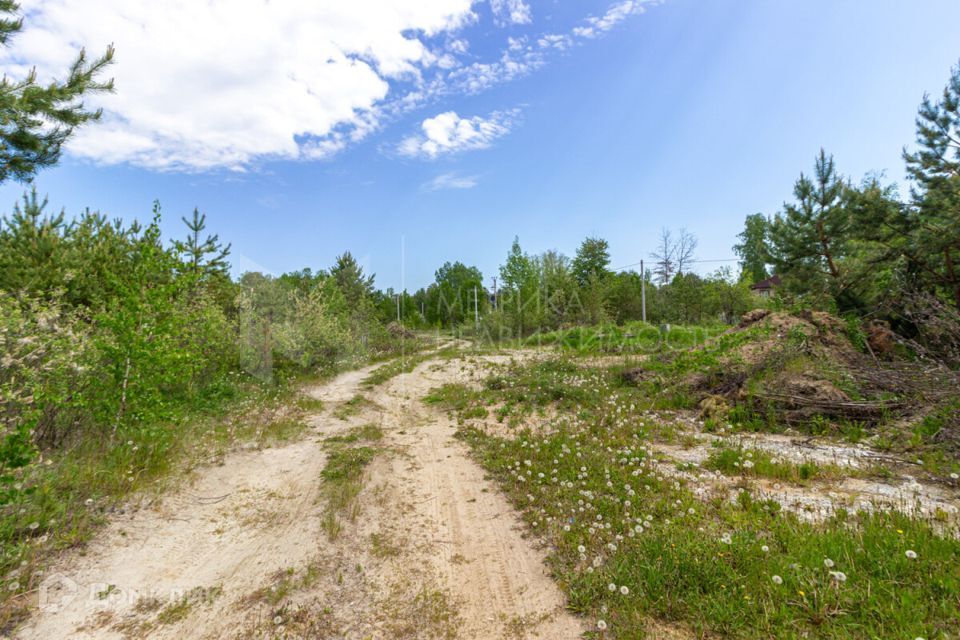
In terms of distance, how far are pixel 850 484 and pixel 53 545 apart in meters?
7.84

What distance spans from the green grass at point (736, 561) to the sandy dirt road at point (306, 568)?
404 millimetres

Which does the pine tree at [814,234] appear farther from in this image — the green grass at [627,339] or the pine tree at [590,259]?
the pine tree at [590,259]

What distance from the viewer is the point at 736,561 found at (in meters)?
2.91

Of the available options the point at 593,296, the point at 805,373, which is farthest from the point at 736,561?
the point at 593,296

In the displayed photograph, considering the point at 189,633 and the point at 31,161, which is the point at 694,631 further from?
the point at 31,161

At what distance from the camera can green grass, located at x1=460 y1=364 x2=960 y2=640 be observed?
237 centimetres

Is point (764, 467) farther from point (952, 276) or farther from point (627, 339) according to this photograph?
point (627, 339)

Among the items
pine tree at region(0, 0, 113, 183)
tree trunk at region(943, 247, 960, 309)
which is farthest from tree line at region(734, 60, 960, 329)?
pine tree at region(0, 0, 113, 183)

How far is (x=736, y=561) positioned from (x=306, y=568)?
137 inches

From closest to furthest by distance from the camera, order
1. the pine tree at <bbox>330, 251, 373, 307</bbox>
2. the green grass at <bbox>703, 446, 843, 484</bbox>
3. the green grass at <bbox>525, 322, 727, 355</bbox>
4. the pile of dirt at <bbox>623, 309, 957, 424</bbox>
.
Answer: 1. the green grass at <bbox>703, 446, 843, 484</bbox>
2. the pile of dirt at <bbox>623, 309, 957, 424</bbox>
3. the green grass at <bbox>525, 322, 727, 355</bbox>
4. the pine tree at <bbox>330, 251, 373, 307</bbox>

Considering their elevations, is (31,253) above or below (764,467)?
above

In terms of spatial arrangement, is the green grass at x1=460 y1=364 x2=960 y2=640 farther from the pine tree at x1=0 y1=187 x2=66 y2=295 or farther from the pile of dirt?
the pine tree at x1=0 y1=187 x2=66 y2=295

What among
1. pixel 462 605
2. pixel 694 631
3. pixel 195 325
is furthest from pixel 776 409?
pixel 195 325

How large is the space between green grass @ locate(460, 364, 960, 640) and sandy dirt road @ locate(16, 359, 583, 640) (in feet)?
1.33
